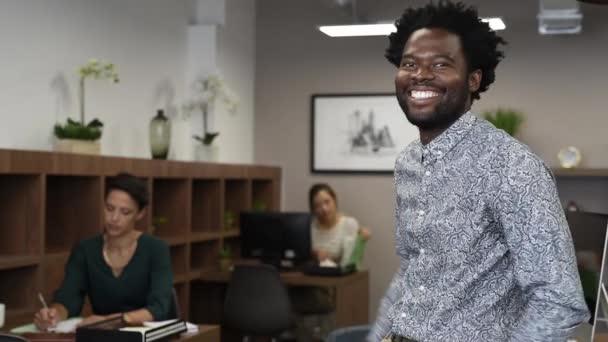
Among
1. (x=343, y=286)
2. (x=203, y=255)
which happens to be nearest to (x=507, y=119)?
(x=343, y=286)

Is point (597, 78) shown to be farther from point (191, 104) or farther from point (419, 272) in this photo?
point (419, 272)

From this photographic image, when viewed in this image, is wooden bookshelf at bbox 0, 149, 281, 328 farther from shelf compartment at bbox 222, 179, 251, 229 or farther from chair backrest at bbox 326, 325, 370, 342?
chair backrest at bbox 326, 325, 370, 342

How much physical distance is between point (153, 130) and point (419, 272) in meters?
4.47

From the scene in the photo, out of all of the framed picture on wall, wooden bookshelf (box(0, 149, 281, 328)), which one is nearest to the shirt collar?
wooden bookshelf (box(0, 149, 281, 328))

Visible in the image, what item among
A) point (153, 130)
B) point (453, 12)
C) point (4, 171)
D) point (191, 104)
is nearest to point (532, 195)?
point (453, 12)

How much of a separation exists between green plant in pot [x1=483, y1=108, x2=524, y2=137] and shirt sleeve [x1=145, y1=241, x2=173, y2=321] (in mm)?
3845

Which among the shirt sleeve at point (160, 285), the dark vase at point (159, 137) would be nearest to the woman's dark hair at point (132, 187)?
the shirt sleeve at point (160, 285)

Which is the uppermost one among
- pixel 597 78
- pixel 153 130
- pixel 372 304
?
pixel 597 78

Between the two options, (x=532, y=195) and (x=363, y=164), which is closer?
(x=532, y=195)

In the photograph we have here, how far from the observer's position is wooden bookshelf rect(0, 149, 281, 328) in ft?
14.7

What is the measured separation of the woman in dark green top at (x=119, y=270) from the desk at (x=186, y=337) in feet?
1.07

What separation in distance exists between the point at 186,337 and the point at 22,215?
4.52 feet

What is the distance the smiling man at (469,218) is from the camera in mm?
1667

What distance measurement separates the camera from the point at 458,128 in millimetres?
1866
